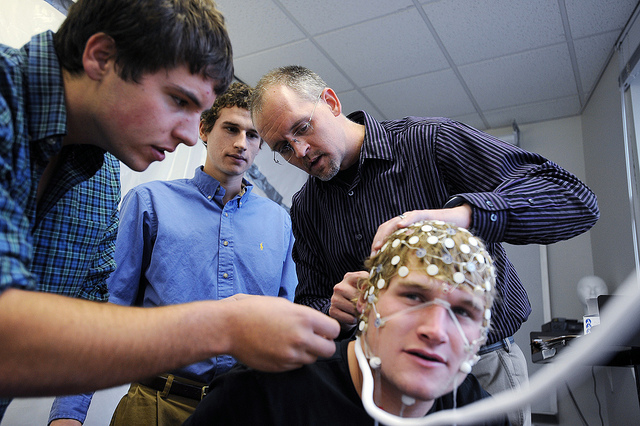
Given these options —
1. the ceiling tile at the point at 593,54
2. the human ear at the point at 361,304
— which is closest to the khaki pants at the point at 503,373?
the human ear at the point at 361,304

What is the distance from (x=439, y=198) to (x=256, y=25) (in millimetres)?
2461

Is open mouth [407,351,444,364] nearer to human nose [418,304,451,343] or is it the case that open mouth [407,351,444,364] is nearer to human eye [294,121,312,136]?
human nose [418,304,451,343]

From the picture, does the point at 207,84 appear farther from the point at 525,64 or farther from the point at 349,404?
the point at 525,64

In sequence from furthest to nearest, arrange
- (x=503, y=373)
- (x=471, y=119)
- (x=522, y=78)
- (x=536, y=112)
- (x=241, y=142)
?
1. (x=471, y=119)
2. (x=536, y=112)
3. (x=522, y=78)
4. (x=241, y=142)
5. (x=503, y=373)

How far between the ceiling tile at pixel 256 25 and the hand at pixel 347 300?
8.15ft

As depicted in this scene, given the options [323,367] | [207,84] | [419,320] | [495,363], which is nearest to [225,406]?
[323,367]

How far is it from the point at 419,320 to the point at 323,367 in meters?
0.30

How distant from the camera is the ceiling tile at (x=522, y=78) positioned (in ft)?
12.4

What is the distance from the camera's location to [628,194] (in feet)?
11.3

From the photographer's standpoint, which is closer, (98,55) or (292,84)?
(98,55)

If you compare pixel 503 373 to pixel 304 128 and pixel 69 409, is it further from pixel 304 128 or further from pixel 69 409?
pixel 69 409

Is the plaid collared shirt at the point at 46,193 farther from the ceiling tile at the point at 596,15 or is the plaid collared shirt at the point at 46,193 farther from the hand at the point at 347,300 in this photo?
the ceiling tile at the point at 596,15

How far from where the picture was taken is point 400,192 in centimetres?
168

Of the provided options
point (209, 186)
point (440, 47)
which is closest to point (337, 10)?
point (440, 47)
